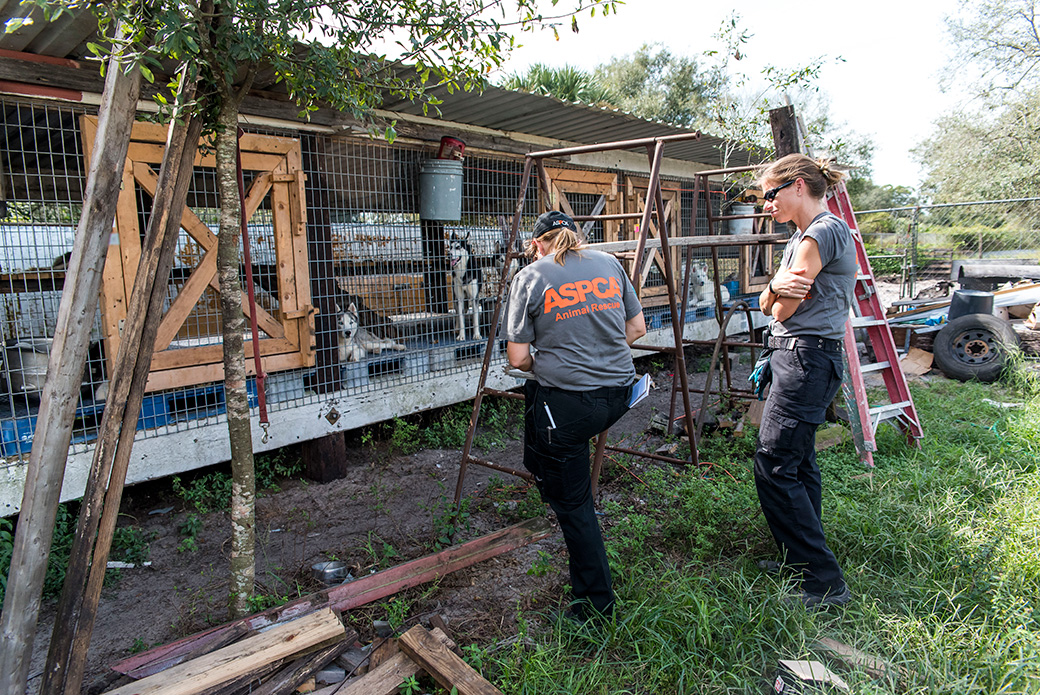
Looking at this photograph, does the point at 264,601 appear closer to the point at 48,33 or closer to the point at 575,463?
the point at 575,463

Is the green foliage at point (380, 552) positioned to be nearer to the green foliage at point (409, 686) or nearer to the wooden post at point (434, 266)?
the green foliage at point (409, 686)

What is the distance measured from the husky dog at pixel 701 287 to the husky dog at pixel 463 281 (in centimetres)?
488

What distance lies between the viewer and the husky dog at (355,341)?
5.50 m

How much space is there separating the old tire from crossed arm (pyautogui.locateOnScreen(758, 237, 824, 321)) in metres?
6.77

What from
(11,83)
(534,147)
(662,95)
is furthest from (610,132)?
(662,95)

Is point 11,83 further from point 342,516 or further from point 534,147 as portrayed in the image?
point 534,147

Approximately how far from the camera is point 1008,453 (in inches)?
187

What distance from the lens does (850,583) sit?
312 centimetres

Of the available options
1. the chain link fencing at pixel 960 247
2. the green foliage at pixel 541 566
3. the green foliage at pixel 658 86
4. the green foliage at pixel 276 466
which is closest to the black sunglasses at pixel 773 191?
the green foliage at pixel 541 566

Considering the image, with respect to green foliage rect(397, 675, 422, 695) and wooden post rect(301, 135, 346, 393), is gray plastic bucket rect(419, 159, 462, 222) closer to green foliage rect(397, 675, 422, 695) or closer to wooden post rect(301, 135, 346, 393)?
wooden post rect(301, 135, 346, 393)

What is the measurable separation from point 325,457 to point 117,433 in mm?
2850

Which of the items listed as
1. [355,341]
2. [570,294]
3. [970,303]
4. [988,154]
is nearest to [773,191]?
[570,294]

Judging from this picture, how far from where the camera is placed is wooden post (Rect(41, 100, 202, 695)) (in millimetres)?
2320

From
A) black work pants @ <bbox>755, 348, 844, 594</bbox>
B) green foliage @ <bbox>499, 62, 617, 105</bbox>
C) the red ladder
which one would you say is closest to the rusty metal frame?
black work pants @ <bbox>755, 348, 844, 594</bbox>
